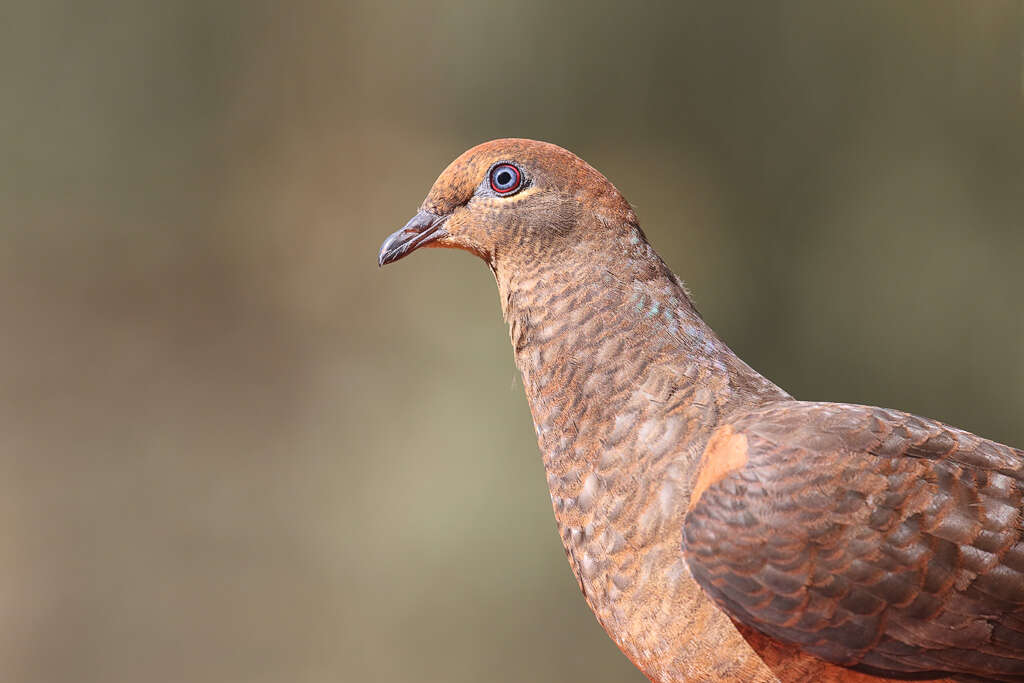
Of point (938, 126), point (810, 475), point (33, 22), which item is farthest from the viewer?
point (938, 126)

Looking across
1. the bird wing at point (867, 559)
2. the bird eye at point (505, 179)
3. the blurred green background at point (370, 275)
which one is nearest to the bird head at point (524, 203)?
the bird eye at point (505, 179)

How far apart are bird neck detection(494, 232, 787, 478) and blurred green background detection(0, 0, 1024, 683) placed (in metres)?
2.23

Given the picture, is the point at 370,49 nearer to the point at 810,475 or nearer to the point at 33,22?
the point at 33,22

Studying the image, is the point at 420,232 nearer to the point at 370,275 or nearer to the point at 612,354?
the point at 612,354

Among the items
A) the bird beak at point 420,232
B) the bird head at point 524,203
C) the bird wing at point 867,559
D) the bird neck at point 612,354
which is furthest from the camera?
the bird beak at point 420,232

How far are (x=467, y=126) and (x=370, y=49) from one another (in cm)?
53

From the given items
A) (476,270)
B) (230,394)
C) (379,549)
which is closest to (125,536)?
(230,394)

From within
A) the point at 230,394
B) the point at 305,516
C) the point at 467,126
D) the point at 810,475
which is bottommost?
the point at 810,475

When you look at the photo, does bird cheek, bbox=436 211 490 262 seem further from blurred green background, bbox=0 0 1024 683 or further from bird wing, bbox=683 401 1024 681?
blurred green background, bbox=0 0 1024 683

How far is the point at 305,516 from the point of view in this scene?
164 inches

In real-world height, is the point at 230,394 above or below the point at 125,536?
above

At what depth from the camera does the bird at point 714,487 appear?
1497 mm

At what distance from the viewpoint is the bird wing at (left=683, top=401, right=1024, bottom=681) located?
1492 millimetres

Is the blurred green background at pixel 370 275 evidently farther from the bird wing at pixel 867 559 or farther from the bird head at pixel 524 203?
the bird wing at pixel 867 559
